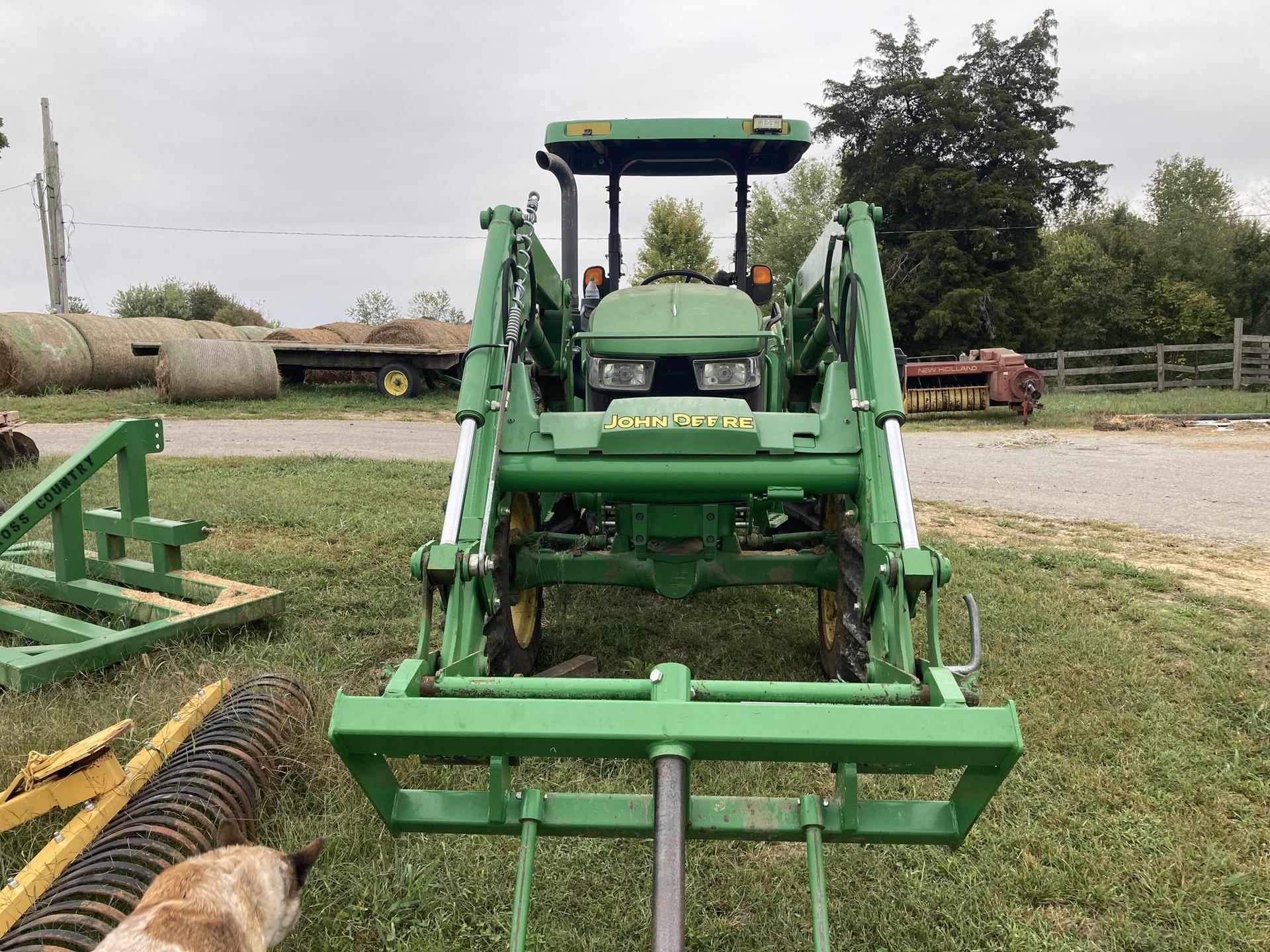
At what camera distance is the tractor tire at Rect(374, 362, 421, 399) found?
1833cm

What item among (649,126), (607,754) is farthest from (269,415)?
(607,754)

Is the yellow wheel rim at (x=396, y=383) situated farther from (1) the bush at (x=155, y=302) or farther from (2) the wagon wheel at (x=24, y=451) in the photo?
(1) the bush at (x=155, y=302)

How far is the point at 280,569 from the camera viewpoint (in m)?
5.41

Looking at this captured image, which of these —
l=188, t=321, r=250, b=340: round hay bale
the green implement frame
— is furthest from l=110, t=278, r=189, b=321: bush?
the green implement frame

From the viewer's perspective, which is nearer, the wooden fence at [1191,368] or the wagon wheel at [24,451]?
the wagon wheel at [24,451]

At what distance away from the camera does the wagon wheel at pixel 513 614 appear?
3449mm

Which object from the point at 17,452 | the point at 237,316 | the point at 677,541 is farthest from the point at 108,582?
the point at 237,316

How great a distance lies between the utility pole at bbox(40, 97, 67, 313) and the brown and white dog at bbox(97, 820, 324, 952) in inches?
1101

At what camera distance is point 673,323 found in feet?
14.1

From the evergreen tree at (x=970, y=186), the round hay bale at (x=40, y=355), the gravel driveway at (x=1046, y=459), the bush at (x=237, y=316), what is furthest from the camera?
the bush at (x=237, y=316)

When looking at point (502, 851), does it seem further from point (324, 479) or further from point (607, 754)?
point (324, 479)

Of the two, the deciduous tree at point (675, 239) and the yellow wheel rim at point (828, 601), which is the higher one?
the deciduous tree at point (675, 239)

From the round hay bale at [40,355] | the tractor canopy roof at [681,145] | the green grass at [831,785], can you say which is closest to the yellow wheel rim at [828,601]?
the green grass at [831,785]

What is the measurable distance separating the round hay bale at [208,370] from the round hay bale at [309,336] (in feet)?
12.0
